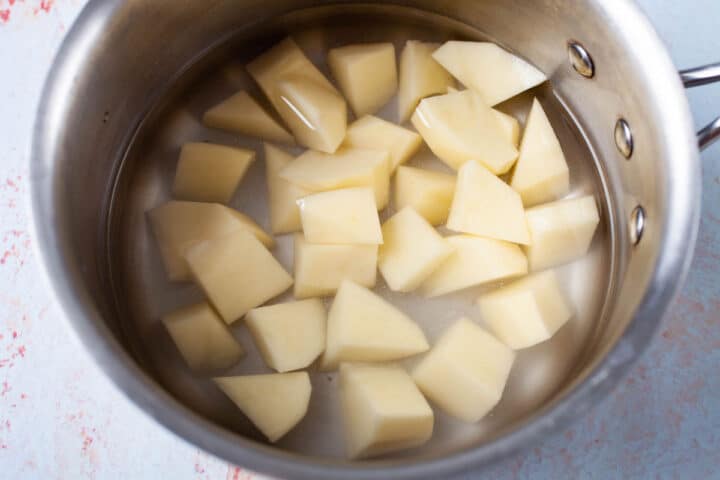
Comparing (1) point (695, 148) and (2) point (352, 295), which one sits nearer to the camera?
(1) point (695, 148)

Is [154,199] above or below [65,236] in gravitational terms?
below

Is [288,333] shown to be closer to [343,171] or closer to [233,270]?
[233,270]

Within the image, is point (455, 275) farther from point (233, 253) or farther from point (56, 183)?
point (56, 183)

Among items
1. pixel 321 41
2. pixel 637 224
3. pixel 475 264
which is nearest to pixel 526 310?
pixel 475 264

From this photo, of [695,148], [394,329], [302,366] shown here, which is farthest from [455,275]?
[695,148]

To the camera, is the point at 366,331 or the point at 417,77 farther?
the point at 417,77
